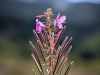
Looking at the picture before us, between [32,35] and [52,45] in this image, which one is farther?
[32,35]

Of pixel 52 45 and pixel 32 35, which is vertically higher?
pixel 52 45

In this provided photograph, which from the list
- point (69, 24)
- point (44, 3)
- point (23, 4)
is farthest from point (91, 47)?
point (23, 4)

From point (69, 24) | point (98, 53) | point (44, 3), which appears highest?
point (44, 3)

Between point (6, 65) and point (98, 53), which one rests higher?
point (98, 53)

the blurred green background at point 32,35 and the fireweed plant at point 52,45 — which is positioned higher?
the fireweed plant at point 52,45

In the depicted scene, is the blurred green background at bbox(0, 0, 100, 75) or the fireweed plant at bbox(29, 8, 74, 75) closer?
the fireweed plant at bbox(29, 8, 74, 75)

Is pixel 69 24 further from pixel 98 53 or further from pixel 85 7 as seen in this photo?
pixel 98 53

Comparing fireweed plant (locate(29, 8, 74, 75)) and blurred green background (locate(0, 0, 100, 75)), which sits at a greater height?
fireweed plant (locate(29, 8, 74, 75))

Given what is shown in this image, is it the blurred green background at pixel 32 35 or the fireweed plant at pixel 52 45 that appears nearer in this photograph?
the fireweed plant at pixel 52 45
